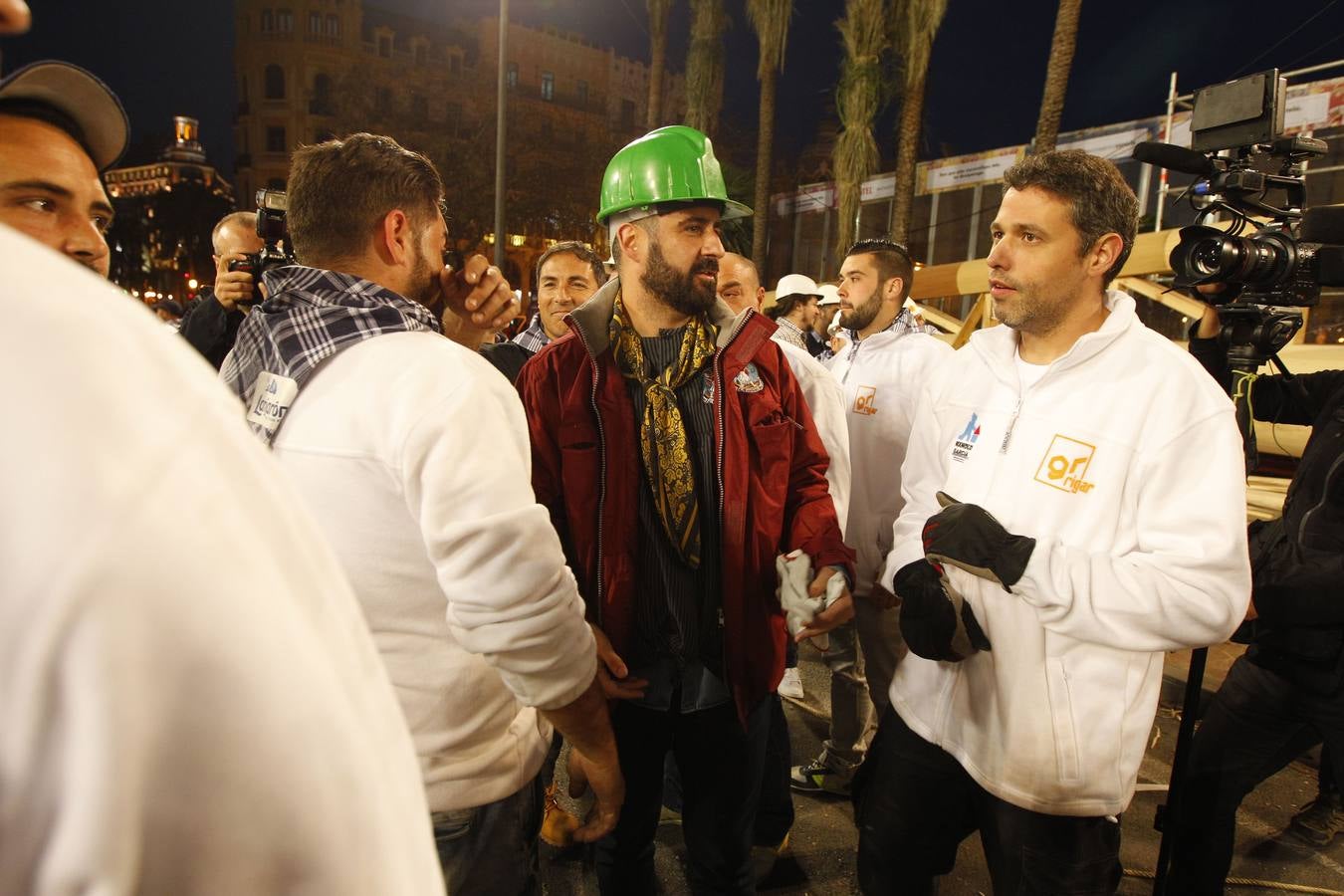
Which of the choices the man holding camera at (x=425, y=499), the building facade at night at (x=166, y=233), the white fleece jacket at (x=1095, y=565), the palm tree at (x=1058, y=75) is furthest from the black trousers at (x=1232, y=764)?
the building facade at night at (x=166, y=233)

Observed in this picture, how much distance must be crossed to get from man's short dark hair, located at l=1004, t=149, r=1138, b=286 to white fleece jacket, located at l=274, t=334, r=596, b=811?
1.90m

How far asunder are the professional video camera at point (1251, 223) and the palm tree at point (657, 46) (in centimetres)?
1835

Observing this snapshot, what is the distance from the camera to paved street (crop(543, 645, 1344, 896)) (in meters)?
3.33

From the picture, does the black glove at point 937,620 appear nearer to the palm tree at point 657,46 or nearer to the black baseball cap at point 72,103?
the black baseball cap at point 72,103

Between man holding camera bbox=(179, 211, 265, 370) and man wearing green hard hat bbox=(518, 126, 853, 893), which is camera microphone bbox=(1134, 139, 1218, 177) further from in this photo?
man holding camera bbox=(179, 211, 265, 370)

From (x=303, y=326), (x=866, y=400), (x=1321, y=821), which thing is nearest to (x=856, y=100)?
(x=866, y=400)

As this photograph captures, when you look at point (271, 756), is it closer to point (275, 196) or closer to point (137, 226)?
point (275, 196)

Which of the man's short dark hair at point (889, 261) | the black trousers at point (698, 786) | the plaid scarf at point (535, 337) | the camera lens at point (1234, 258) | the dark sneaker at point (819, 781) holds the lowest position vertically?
the dark sneaker at point (819, 781)

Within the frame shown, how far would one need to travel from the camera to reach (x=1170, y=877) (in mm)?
2922

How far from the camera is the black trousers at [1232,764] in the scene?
2.87 metres

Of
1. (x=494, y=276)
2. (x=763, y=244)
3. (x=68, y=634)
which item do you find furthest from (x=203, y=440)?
(x=763, y=244)

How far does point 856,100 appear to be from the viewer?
17547 millimetres

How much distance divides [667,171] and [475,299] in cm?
105

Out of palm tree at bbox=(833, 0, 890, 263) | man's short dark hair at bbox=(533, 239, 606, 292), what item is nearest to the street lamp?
man's short dark hair at bbox=(533, 239, 606, 292)
